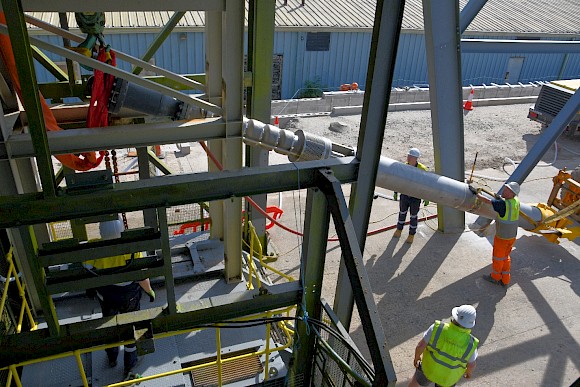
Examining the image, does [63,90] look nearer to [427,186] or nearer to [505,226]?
[427,186]

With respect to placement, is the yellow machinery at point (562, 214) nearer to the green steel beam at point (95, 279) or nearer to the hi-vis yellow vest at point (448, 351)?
the hi-vis yellow vest at point (448, 351)

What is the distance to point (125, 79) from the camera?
4773 millimetres

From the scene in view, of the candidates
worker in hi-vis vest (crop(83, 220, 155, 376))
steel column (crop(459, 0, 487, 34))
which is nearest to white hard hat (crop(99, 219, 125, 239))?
worker in hi-vis vest (crop(83, 220, 155, 376))

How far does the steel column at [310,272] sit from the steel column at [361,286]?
0.80ft

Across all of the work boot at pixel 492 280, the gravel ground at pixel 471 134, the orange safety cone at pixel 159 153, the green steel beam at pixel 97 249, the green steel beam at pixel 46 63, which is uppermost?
the green steel beam at pixel 46 63

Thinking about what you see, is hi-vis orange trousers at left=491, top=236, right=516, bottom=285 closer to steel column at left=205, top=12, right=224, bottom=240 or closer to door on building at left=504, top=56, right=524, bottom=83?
steel column at left=205, top=12, right=224, bottom=240

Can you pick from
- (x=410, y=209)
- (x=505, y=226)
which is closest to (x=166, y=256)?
(x=505, y=226)

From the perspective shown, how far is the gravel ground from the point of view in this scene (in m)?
15.1

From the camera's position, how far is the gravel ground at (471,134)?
49.4 ft

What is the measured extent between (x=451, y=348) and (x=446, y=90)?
18.8 ft

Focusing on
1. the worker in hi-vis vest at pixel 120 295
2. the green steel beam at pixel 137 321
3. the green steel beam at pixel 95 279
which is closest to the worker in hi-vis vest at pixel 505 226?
the green steel beam at pixel 137 321

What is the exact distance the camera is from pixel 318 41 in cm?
1962

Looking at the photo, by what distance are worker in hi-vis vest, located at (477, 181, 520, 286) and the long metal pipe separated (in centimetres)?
21

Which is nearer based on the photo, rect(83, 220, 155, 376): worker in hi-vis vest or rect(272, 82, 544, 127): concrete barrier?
rect(83, 220, 155, 376): worker in hi-vis vest
